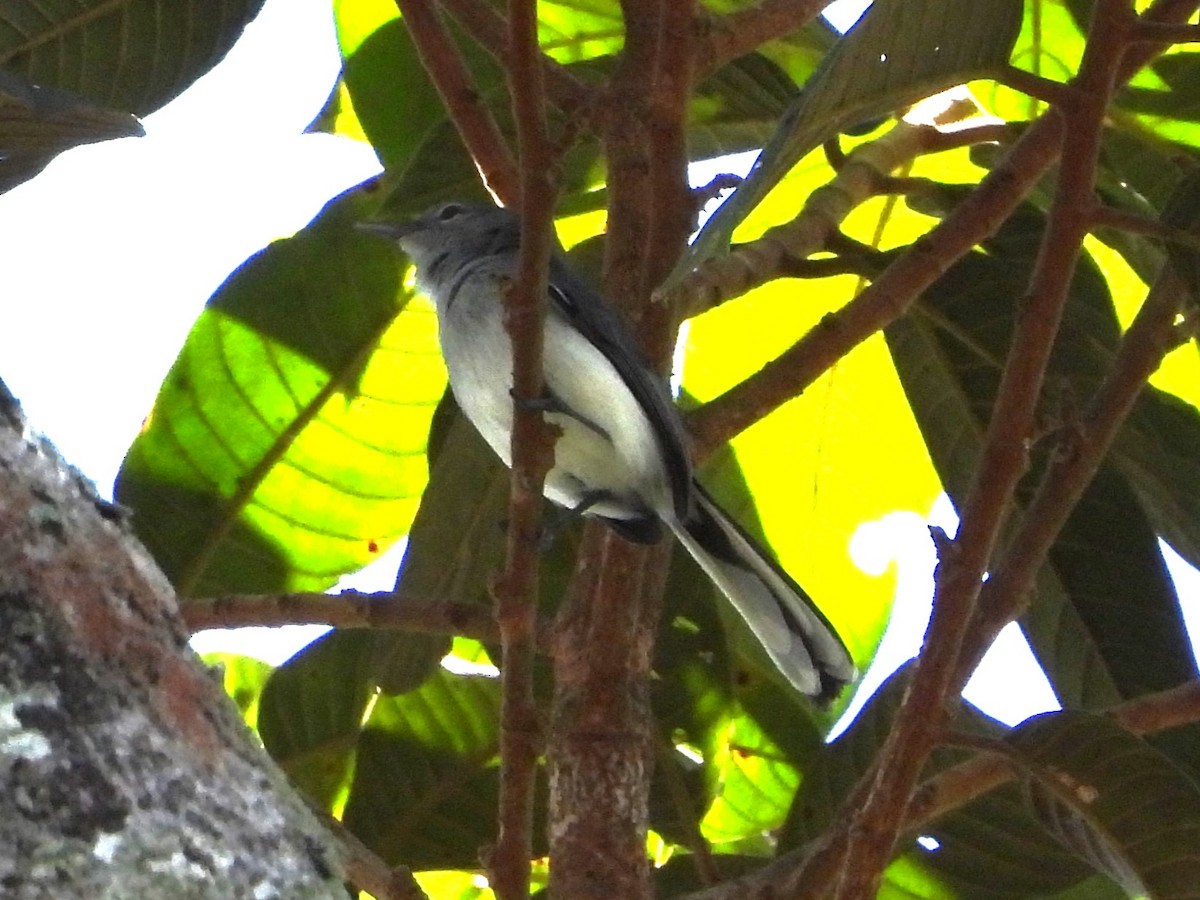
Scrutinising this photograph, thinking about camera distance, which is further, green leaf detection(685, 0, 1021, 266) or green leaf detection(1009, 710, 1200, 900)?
green leaf detection(1009, 710, 1200, 900)

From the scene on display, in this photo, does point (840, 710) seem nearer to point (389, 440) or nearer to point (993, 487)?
point (389, 440)

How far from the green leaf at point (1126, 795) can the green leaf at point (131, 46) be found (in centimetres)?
172

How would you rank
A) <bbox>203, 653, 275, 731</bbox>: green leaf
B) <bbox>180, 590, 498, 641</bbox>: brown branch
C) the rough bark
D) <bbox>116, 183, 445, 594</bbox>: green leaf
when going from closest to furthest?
the rough bark, <bbox>180, 590, 498, 641</bbox>: brown branch, <bbox>116, 183, 445, 594</bbox>: green leaf, <bbox>203, 653, 275, 731</bbox>: green leaf

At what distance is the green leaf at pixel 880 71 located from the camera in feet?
4.94

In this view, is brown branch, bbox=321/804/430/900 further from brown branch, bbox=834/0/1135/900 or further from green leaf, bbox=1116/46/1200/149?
green leaf, bbox=1116/46/1200/149

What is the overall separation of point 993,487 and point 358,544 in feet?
5.06

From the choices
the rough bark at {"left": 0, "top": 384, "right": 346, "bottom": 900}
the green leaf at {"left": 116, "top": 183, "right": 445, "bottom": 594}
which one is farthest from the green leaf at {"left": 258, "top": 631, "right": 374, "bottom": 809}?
the rough bark at {"left": 0, "top": 384, "right": 346, "bottom": 900}

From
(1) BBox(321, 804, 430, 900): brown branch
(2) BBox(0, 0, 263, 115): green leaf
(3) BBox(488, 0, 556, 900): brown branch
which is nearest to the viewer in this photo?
(3) BBox(488, 0, 556, 900): brown branch

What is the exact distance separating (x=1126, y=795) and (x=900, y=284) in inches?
27.9

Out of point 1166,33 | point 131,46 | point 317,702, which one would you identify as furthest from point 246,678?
point 1166,33

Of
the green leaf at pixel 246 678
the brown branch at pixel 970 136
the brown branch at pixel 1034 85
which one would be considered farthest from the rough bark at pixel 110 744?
the green leaf at pixel 246 678

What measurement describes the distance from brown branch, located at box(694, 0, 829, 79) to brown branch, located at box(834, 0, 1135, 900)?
2.31ft

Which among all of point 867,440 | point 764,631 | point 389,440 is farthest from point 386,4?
point 764,631

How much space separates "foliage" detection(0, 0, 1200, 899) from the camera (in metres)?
2.21
